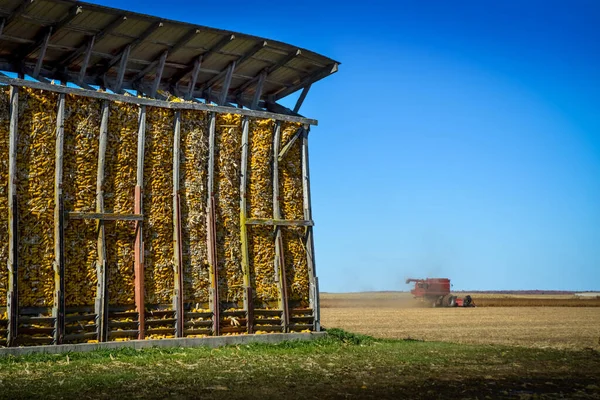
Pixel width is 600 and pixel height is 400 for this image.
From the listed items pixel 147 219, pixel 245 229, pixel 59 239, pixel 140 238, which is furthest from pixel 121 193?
pixel 245 229

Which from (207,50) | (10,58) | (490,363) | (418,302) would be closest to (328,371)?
(490,363)

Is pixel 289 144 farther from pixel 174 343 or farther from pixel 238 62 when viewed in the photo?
pixel 174 343

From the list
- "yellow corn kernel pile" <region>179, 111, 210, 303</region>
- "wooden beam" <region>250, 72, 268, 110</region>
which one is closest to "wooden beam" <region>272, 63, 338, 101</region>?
"wooden beam" <region>250, 72, 268, 110</region>

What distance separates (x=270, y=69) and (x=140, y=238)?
278 inches

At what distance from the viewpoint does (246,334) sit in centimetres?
1894

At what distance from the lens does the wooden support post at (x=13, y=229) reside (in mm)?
15555

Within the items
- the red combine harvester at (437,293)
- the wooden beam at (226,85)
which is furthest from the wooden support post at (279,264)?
the red combine harvester at (437,293)

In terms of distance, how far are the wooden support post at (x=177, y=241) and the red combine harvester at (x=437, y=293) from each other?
4568 centimetres

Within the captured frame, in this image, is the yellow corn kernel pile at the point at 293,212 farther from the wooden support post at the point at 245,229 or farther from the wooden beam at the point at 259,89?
the wooden beam at the point at 259,89

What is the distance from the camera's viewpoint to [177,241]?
18156mm

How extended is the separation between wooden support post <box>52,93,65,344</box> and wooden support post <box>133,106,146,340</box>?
1795mm

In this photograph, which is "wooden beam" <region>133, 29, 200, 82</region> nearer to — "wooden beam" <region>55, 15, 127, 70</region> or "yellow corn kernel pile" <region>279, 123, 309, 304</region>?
"wooden beam" <region>55, 15, 127, 70</region>

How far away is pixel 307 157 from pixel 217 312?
5.23 meters

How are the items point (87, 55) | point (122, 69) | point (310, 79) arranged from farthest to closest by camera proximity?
point (310, 79), point (122, 69), point (87, 55)
